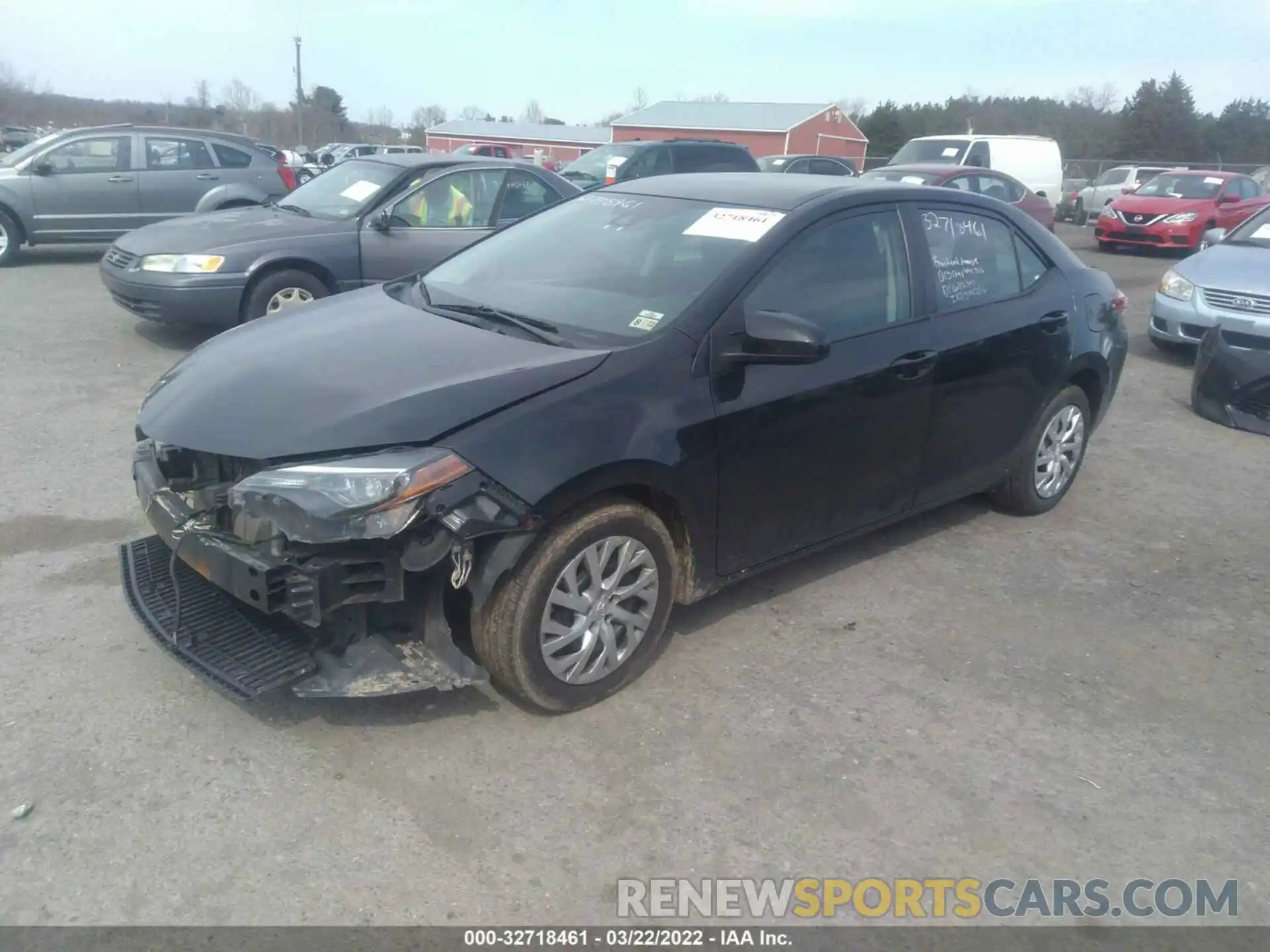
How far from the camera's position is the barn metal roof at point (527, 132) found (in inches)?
2635

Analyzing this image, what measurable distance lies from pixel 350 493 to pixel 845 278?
2.24 meters

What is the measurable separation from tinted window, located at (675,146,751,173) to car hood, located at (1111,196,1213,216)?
7.42 metres

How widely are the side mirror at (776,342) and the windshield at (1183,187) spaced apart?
61.4ft

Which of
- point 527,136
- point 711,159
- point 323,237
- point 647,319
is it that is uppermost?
point 527,136

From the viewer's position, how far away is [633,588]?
3582 millimetres

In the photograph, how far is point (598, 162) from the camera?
56.4 feet

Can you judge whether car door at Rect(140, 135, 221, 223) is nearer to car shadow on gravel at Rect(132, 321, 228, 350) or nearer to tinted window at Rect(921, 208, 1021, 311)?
car shadow on gravel at Rect(132, 321, 228, 350)

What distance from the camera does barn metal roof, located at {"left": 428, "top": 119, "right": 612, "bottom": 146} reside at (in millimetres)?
66938

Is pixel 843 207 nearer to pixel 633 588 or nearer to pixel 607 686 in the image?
pixel 633 588

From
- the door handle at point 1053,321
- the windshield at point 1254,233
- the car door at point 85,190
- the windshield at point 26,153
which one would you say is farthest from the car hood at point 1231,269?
the windshield at point 26,153

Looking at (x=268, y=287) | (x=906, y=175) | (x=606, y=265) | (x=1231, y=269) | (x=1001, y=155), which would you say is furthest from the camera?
(x=1001, y=155)

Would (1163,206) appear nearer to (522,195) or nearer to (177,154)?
(522,195)

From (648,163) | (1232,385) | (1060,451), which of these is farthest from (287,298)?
(648,163)

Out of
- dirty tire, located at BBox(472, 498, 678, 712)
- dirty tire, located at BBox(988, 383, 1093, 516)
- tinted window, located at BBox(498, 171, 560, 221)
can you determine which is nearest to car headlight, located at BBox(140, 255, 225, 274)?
tinted window, located at BBox(498, 171, 560, 221)
